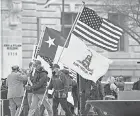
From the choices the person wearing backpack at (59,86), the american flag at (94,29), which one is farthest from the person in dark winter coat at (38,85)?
the american flag at (94,29)

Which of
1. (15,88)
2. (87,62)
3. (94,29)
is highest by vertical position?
(94,29)

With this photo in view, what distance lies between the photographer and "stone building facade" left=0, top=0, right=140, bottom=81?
129ft

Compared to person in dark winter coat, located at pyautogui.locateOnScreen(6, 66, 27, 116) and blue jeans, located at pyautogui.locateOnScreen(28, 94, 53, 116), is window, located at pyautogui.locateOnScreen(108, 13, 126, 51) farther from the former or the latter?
blue jeans, located at pyautogui.locateOnScreen(28, 94, 53, 116)

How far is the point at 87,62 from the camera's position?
61.0 ft

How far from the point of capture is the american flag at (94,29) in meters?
19.1

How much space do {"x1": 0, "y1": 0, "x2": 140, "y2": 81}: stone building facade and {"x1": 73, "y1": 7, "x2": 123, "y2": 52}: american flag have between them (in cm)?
1869

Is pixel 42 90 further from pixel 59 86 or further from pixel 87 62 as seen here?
pixel 87 62

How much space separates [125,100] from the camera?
899 cm

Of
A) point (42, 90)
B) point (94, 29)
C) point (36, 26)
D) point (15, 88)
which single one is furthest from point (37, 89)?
point (36, 26)

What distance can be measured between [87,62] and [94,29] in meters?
1.11

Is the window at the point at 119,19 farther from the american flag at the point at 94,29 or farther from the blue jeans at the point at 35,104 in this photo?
the american flag at the point at 94,29

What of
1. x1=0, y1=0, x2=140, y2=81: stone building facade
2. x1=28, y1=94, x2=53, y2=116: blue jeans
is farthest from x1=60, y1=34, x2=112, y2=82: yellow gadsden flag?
x1=0, y1=0, x2=140, y2=81: stone building facade

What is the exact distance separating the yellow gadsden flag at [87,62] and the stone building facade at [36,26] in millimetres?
19148

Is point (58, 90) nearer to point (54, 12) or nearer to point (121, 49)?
point (54, 12)
